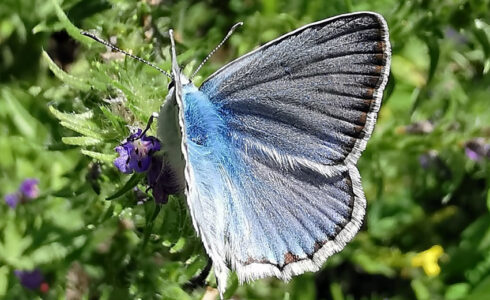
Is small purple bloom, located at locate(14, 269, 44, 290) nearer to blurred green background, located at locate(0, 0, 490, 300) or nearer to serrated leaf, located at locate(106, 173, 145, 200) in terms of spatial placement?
blurred green background, located at locate(0, 0, 490, 300)

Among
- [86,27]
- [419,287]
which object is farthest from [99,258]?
[419,287]

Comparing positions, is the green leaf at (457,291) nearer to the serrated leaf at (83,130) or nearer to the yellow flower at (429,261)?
the yellow flower at (429,261)

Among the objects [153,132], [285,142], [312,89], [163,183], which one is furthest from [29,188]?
[312,89]

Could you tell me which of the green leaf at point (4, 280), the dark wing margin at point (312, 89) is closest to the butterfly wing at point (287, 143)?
the dark wing margin at point (312, 89)

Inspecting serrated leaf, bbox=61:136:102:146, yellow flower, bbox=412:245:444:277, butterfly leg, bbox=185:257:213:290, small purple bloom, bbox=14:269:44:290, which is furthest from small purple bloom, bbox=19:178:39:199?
yellow flower, bbox=412:245:444:277

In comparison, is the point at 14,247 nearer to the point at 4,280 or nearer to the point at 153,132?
the point at 4,280

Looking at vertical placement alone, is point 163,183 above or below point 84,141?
below
